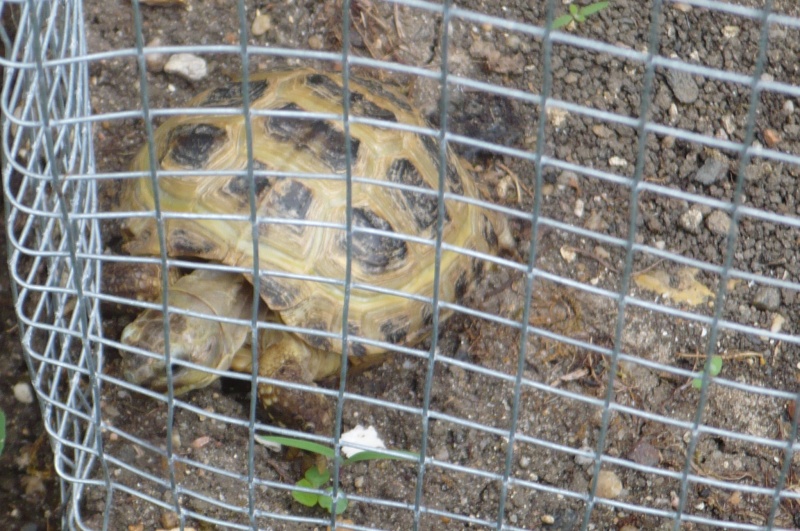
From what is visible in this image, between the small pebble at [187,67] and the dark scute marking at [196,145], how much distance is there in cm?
55

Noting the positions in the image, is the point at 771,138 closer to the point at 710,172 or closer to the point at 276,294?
the point at 710,172

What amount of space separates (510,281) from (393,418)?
509mm

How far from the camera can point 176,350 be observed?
2135mm

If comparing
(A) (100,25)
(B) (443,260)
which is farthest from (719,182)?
(A) (100,25)

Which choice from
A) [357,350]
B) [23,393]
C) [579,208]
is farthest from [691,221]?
[23,393]

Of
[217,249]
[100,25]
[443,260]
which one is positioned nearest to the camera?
[217,249]

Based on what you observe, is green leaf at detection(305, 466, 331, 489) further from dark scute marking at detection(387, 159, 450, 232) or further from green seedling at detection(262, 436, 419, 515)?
dark scute marking at detection(387, 159, 450, 232)

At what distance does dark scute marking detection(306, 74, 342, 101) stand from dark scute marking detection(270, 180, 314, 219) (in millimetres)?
300

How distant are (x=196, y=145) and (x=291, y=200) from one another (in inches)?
10.7

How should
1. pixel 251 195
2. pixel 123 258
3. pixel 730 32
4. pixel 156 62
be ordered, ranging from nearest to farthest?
pixel 251 195 < pixel 123 258 < pixel 156 62 < pixel 730 32

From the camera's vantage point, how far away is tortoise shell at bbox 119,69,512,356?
219 centimetres

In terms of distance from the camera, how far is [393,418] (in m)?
2.42

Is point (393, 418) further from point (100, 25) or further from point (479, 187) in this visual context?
point (100, 25)

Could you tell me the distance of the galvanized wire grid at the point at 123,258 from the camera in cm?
142
